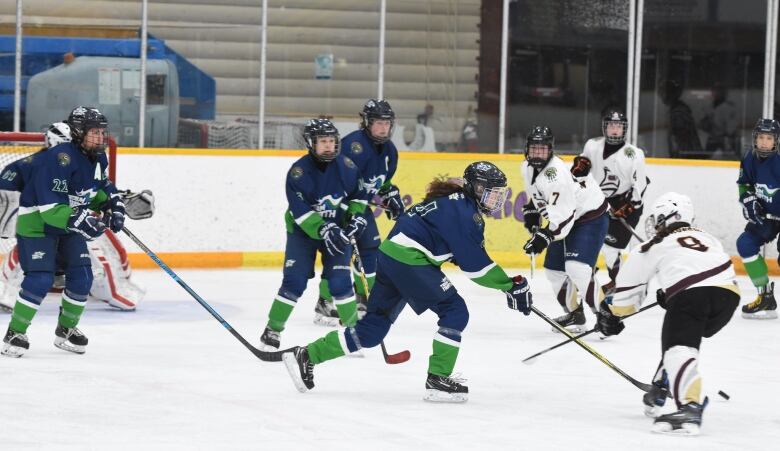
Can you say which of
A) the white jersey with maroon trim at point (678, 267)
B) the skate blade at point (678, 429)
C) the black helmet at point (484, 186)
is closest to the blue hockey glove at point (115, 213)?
the black helmet at point (484, 186)

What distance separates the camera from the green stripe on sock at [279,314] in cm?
593

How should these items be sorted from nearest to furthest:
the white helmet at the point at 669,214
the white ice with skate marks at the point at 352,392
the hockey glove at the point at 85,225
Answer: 1. the white ice with skate marks at the point at 352,392
2. the white helmet at the point at 669,214
3. the hockey glove at the point at 85,225

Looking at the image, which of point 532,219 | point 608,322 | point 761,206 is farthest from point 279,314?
point 761,206

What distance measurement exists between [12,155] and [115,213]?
8.27 ft

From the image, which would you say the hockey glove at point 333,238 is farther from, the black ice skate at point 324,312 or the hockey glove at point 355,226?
the black ice skate at point 324,312

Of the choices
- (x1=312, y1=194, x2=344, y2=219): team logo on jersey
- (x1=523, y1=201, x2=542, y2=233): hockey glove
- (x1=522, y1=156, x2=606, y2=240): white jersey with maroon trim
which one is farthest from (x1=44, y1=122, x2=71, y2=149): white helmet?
(x1=523, y1=201, x2=542, y2=233): hockey glove

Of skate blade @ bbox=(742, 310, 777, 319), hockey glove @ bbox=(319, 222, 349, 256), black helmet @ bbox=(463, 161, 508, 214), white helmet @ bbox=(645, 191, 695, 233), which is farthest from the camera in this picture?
skate blade @ bbox=(742, 310, 777, 319)

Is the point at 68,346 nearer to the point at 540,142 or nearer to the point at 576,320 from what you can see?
the point at 540,142

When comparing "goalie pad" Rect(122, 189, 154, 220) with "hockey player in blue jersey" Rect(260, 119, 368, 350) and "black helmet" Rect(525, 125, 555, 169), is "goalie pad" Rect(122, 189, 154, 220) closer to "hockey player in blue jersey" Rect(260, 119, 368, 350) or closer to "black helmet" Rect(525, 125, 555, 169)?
"hockey player in blue jersey" Rect(260, 119, 368, 350)

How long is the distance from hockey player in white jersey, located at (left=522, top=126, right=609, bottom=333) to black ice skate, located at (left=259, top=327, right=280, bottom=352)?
4.07 feet

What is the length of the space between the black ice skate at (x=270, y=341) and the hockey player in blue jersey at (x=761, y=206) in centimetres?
300

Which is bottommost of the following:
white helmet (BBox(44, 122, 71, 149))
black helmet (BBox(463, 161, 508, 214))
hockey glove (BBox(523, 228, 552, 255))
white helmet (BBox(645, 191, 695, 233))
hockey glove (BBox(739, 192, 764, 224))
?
hockey glove (BBox(523, 228, 552, 255))

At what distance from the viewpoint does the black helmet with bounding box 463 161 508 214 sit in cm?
477

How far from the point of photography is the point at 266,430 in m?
4.32
